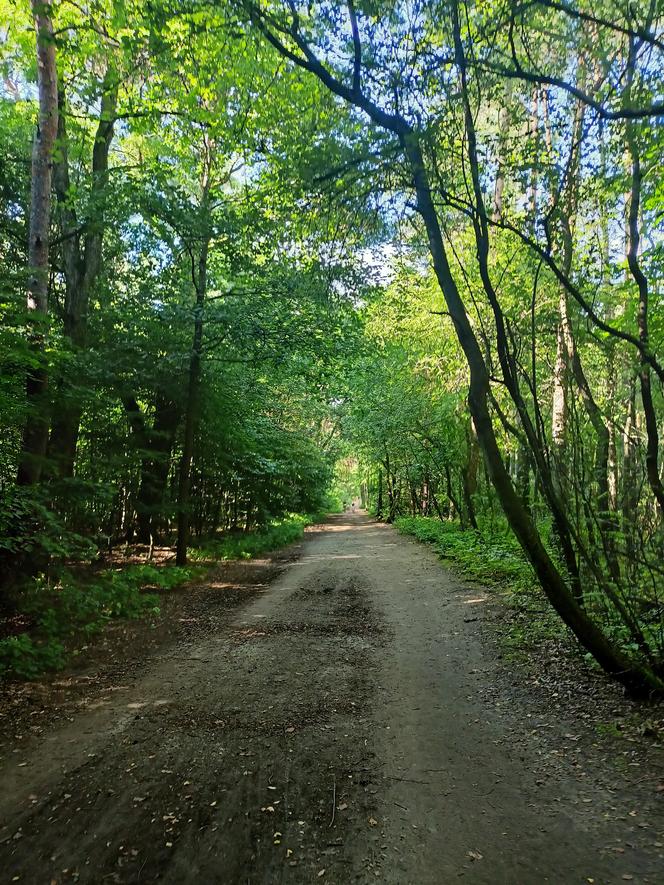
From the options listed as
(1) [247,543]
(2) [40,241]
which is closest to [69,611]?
(2) [40,241]

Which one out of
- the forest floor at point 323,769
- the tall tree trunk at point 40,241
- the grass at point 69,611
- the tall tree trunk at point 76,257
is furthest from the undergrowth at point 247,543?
the forest floor at point 323,769

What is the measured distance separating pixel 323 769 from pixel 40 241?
7801mm

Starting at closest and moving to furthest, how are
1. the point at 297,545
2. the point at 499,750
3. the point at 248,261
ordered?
the point at 499,750 → the point at 248,261 → the point at 297,545

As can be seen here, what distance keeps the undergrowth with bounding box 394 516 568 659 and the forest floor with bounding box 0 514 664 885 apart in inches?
15.7

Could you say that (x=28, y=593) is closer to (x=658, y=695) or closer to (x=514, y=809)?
(x=514, y=809)

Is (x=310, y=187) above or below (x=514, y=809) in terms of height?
above

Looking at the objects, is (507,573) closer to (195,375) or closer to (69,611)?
(69,611)

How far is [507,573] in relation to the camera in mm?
9469

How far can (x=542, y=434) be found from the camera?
4512mm

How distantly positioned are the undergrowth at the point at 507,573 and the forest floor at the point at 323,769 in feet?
1.31

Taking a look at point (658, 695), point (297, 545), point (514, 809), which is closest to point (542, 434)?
point (658, 695)

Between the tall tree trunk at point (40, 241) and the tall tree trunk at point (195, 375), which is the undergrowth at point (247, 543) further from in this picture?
the tall tree trunk at point (40, 241)

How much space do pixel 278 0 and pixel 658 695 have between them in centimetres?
771

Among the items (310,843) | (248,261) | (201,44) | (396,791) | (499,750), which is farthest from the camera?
(248,261)
